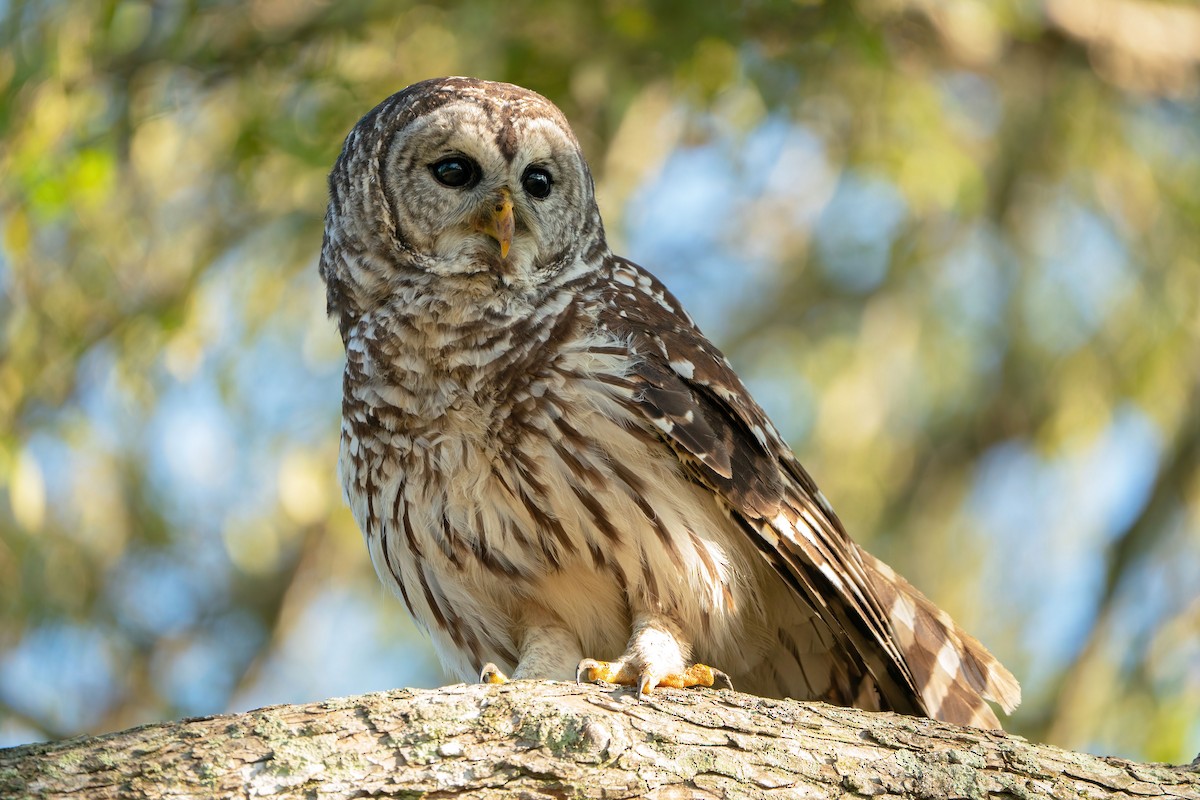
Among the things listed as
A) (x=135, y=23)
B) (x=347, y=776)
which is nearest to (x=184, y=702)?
(x=135, y=23)

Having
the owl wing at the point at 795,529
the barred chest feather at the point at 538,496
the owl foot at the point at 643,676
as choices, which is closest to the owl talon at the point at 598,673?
the owl foot at the point at 643,676

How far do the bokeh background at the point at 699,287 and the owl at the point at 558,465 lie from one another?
49.5 inches

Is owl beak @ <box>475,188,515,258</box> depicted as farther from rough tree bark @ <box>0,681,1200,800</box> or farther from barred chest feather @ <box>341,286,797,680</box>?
rough tree bark @ <box>0,681,1200,800</box>

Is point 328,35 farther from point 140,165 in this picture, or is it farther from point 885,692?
point 885,692

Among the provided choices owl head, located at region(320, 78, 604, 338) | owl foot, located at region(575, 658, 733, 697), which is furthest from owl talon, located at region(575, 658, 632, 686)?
owl head, located at region(320, 78, 604, 338)

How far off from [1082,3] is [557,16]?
8.50ft

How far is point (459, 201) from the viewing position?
3803 mm

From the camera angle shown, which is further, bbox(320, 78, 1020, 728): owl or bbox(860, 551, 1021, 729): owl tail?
bbox(860, 551, 1021, 729): owl tail

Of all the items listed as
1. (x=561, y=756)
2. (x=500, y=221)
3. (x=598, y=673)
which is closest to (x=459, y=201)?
(x=500, y=221)

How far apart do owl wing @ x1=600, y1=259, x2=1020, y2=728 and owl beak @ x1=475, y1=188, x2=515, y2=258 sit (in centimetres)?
34

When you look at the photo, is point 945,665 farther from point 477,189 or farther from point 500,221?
point 477,189

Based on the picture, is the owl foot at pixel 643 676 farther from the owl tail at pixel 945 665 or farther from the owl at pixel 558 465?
the owl tail at pixel 945 665

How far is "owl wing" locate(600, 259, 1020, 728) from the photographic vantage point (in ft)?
11.6

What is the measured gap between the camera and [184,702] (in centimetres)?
745
